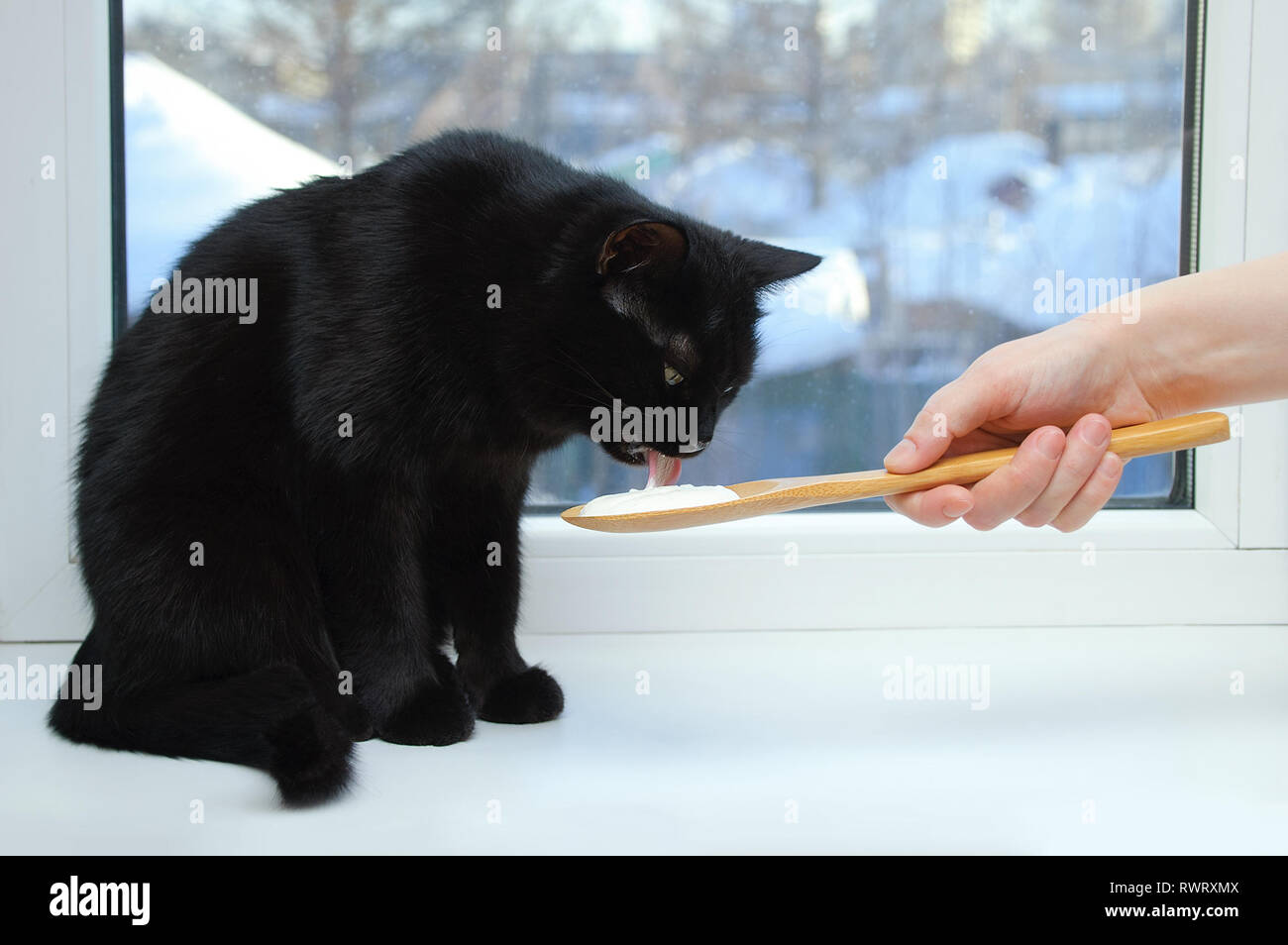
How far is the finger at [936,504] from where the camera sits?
100 cm

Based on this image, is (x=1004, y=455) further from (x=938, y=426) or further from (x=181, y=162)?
(x=181, y=162)

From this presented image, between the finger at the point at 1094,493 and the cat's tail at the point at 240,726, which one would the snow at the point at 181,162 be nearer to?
the cat's tail at the point at 240,726

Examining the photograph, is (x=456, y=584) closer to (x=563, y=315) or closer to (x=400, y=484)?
(x=400, y=484)

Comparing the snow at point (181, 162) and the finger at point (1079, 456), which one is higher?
the snow at point (181, 162)

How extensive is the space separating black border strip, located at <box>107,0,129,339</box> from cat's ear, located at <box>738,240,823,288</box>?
812 millimetres

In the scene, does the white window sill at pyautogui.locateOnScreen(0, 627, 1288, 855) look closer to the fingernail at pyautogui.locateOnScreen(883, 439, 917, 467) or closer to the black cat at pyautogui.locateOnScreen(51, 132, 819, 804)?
the black cat at pyautogui.locateOnScreen(51, 132, 819, 804)

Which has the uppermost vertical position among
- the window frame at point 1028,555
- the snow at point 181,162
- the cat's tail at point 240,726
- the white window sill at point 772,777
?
the snow at point 181,162

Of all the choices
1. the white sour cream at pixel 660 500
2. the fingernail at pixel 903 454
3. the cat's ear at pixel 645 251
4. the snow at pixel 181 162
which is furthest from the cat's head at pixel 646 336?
the snow at pixel 181 162

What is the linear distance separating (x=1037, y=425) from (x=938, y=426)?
182 millimetres

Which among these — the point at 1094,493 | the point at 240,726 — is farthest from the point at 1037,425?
the point at 240,726

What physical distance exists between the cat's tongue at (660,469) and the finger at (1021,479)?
307mm

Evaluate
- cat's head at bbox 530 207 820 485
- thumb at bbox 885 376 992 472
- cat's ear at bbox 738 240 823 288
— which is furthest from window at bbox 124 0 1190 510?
thumb at bbox 885 376 992 472

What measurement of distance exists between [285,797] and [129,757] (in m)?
0.23
